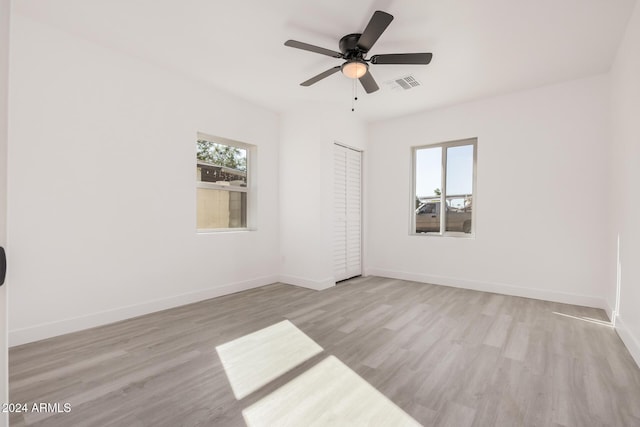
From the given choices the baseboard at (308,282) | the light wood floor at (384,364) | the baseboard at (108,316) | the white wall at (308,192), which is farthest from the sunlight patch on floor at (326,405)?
the white wall at (308,192)

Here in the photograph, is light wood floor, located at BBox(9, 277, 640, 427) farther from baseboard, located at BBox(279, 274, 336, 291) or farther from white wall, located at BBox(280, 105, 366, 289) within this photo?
white wall, located at BBox(280, 105, 366, 289)

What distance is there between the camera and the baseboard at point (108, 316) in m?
2.53

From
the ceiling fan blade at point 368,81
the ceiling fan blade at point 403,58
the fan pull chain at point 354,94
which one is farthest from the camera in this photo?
the fan pull chain at point 354,94

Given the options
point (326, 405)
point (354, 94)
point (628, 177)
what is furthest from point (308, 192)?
point (628, 177)

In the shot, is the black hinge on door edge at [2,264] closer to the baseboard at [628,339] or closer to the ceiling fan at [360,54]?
the ceiling fan at [360,54]

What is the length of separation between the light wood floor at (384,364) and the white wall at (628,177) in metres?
0.32

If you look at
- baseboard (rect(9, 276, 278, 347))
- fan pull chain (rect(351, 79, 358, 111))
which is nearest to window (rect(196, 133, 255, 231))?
baseboard (rect(9, 276, 278, 347))

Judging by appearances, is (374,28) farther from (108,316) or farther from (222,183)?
(108,316)

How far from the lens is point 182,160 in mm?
3611

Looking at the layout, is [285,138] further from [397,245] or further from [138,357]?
[138,357]

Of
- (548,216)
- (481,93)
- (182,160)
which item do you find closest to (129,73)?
(182,160)

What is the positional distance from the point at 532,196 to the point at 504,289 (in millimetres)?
1314

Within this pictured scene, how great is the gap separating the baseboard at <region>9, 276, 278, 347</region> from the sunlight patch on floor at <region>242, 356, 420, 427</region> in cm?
212

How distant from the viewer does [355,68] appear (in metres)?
2.91
